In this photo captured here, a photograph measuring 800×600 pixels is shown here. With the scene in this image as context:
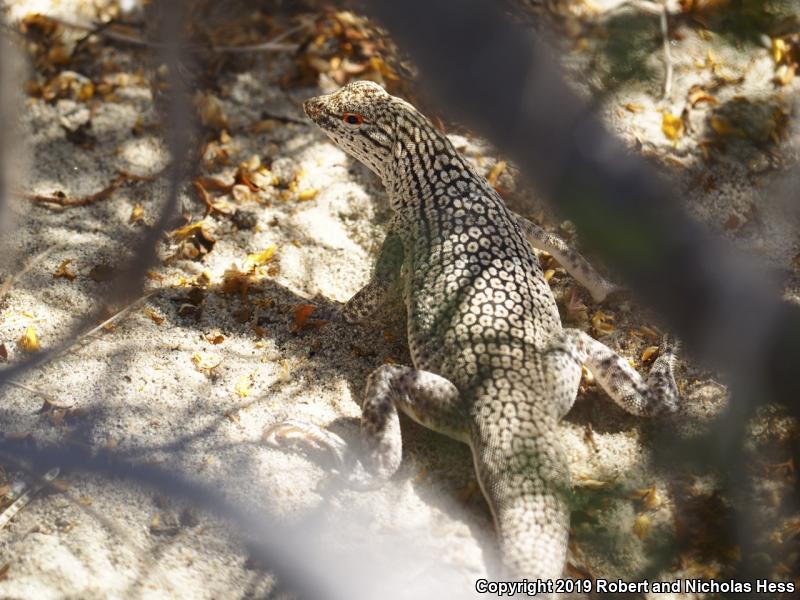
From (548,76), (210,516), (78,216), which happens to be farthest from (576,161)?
(78,216)

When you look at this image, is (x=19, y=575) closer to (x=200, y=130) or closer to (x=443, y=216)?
(x=443, y=216)

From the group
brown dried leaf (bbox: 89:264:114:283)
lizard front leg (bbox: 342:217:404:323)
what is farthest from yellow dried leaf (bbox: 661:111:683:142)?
brown dried leaf (bbox: 89:264:114:283)

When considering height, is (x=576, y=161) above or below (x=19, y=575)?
above

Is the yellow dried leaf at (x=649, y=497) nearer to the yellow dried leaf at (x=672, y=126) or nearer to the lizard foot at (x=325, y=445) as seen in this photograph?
the lizard foot at (x=325, y=445)

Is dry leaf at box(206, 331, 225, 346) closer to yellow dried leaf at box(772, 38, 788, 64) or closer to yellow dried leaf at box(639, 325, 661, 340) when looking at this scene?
yellow dried leaf at box(639, 325, 661, 340)

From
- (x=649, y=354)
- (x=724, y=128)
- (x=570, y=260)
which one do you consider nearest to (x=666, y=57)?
(x=724, y=128)

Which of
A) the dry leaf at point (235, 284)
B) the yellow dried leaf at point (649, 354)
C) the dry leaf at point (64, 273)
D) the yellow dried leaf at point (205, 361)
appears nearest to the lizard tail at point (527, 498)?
the yellow dried leaf at point (649, 354)
